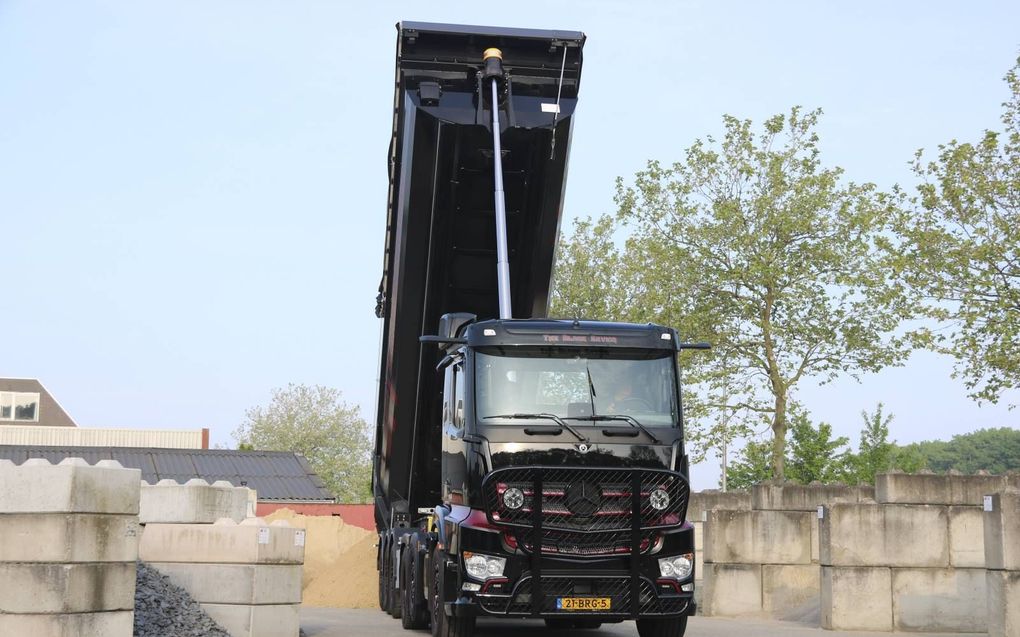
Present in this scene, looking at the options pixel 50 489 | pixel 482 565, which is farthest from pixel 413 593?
pixel 50 489

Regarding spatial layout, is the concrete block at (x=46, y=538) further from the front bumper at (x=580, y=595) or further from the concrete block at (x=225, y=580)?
the concrete block at (x=225, y=580)

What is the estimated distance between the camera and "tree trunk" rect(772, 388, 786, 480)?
3152 cm

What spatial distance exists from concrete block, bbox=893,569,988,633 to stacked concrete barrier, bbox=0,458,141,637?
1002cm

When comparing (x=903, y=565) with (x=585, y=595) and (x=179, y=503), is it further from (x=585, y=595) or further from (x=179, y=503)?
(x=179, y=503)

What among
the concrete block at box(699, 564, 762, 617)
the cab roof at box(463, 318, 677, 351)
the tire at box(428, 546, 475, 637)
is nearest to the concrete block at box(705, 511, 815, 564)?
the concrete block at box(699, 564, 762, 617)

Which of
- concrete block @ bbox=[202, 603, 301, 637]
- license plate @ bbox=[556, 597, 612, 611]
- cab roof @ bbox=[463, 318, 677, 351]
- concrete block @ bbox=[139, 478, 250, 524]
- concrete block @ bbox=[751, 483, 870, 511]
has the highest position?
cab roof @ bbox=[463, 318, 677, 351]

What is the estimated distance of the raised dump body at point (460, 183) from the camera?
545 inches

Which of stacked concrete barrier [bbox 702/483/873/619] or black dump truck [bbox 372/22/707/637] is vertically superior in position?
black dump truck [bbox 372/22/707/637]

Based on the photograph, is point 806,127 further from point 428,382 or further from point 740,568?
point 428,382

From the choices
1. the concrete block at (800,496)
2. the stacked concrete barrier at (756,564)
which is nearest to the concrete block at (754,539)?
the stacked concrete barrier at (756,564)

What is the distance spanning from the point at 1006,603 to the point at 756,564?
696 cm

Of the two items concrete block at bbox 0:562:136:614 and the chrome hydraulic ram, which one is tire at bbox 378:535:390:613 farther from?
concrete block at bbox 0:562:136:614

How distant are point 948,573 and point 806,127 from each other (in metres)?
19.7

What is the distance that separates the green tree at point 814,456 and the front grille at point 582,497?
34.1 meters
